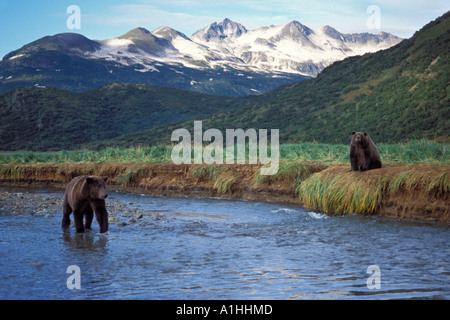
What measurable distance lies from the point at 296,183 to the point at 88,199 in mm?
7356

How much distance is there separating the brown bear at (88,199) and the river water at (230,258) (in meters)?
0.31

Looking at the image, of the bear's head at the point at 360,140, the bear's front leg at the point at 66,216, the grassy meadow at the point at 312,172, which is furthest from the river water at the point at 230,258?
the bear's head at the point at 360,140

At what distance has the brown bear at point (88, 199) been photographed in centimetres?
936

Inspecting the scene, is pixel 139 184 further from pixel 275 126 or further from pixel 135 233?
pixel 275 126

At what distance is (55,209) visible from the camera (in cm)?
1369

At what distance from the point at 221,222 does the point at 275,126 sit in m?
36.7

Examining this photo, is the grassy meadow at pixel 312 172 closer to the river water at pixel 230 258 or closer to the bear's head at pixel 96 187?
the river water at pixel 230 258

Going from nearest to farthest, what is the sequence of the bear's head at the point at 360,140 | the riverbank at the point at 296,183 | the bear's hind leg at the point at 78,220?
the bear's hind leg at the point at 78,220 < the riverbank at the point at 296,183 < the bear's head at the point at 360,140

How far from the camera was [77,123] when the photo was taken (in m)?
65.7

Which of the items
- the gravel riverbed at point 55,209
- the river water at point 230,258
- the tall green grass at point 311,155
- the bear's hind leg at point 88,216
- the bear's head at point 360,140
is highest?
the bear's head at point 360,140

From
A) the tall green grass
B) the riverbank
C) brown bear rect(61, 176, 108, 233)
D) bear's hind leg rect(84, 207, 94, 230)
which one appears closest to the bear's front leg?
brown bear rect(61, 176, 108, 233)

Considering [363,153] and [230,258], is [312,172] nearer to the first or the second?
[363,153]

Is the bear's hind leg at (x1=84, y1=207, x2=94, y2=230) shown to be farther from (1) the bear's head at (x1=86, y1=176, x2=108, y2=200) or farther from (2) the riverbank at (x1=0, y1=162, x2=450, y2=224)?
(2) the riverbank at (x1=0, y1=162, x2=450, y2=224)

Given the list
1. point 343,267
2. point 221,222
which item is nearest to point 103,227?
point 221,222
